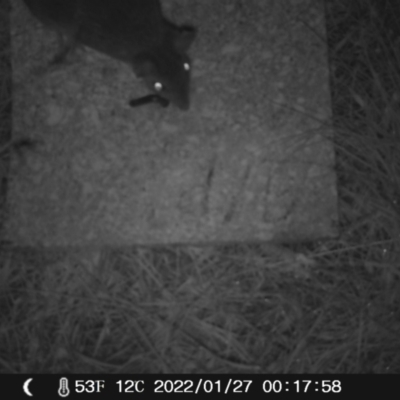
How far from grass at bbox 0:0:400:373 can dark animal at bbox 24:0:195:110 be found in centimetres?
66

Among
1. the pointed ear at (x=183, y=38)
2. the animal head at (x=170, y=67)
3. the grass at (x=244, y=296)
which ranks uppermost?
the pointed ear at (x=183, y=38)

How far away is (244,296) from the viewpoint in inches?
73.3

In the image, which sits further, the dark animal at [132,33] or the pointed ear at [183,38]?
the pointed ear at [183,38]

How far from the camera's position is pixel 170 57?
1589 millimetres
